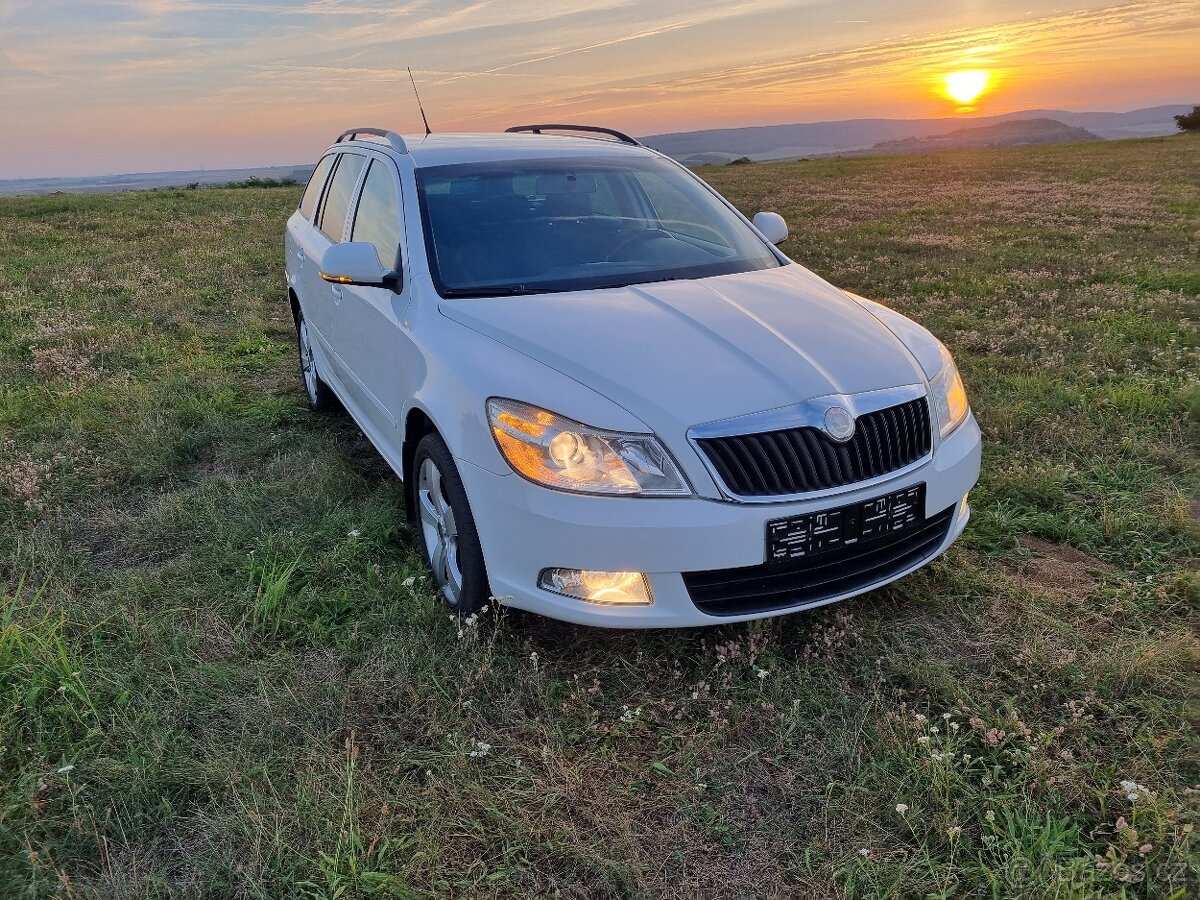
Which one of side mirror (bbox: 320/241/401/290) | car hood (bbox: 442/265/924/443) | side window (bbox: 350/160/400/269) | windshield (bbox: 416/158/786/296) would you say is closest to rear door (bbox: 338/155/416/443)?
side window (bbox: 350/160/400/269)

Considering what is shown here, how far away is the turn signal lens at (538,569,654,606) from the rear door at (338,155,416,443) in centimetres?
106

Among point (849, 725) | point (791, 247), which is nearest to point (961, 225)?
point (791, 247)

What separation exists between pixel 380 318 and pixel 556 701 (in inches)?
73.8

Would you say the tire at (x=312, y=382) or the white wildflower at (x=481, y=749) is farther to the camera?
the tire at (x=312, y=382)

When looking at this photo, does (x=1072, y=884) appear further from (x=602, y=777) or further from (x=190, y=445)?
(x=190, y=445)

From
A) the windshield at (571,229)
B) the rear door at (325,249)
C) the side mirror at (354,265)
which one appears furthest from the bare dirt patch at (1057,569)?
the rear door at (325,249)

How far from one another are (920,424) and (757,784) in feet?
4.25

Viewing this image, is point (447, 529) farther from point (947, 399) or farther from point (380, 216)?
point (947, 399)

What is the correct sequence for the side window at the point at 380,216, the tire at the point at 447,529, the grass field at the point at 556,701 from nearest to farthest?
the grass field at the point at 556,701
the tire at the point at 447,529
the side window at the point at 380,216

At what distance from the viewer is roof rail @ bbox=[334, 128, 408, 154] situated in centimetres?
407

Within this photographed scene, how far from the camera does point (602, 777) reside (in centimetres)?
243

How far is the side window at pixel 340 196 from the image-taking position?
458 cm

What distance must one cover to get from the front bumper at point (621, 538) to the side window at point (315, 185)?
3.34 metres

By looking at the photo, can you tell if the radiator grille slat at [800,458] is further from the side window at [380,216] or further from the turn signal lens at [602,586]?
the side window at [380,216]
